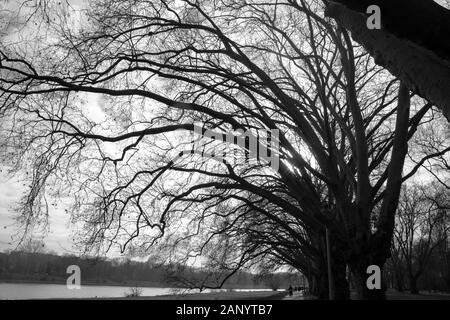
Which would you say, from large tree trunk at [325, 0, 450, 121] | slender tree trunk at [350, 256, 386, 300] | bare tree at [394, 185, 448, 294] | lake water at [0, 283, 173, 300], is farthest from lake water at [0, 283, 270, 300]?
bare tree at [394, 185, 448, 294]

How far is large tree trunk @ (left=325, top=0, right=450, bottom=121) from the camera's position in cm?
344

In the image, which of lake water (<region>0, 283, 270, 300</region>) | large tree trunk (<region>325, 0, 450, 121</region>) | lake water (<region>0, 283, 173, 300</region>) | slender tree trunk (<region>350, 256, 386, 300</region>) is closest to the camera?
large tree trunk (<region>325, 0, 450, 121</region>)

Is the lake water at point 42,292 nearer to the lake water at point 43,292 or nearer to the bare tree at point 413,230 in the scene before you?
the lake water at point 43,292

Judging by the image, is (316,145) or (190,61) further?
(190,61)

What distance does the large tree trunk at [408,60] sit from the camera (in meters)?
3.44

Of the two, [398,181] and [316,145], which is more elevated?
[316,145]

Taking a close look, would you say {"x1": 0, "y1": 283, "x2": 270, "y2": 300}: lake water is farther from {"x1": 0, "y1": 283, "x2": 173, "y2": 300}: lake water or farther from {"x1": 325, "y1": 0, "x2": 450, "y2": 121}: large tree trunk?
{"x1": 325, "y1": 0, "x2": 450, "y2": 121}: large tree trunk

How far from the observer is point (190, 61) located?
12055 mm

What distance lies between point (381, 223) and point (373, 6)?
819 centimetres

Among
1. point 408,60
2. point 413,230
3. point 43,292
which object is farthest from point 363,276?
point 413,230

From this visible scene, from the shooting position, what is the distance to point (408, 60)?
3.86m
